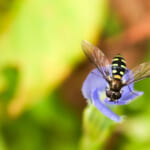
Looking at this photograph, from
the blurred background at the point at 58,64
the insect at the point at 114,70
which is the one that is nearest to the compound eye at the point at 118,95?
the insect at the point at 114,70

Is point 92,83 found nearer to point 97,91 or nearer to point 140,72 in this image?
point 97,91

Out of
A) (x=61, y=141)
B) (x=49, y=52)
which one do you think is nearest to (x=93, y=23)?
(x=49, y=52)

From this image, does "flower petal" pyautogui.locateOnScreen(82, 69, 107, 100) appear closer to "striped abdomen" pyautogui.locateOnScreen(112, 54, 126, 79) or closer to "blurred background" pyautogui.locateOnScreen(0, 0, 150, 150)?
"striped abdomen" pyautogui.locateOnScreen(112, 54, 126, 79)

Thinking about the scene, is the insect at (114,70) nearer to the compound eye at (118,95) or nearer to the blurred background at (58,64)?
the compound eye at (118,95)

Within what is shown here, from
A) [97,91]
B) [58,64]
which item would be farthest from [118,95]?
[58,64]

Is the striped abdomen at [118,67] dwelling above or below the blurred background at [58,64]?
below

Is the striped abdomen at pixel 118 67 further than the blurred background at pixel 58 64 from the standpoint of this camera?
No

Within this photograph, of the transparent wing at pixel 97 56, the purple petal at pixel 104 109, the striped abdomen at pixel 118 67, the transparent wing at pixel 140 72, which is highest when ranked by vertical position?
the transparent wing at pixel 97 56
